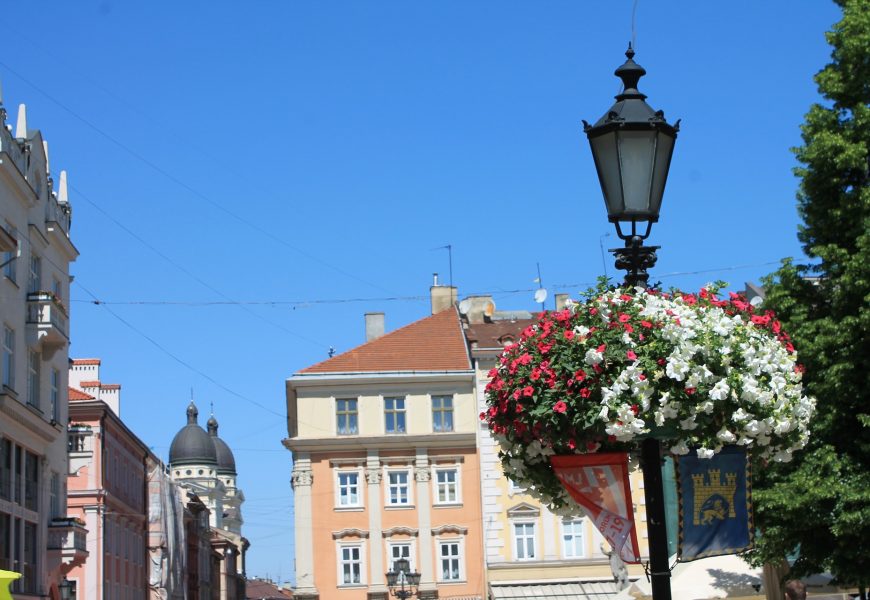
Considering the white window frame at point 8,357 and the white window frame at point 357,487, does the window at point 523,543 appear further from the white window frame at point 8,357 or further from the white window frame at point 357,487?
the white window frame at point 8,357

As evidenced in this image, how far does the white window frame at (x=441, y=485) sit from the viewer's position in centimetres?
5316

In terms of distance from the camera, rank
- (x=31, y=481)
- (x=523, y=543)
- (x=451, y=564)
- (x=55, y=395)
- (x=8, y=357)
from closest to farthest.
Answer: (x=8, y=357)
(x=31, y=481)
(x=55, y=395)
(x=523, y=543)
(x=451, y=564)

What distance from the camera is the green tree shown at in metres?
19.9

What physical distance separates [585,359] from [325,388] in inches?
1801

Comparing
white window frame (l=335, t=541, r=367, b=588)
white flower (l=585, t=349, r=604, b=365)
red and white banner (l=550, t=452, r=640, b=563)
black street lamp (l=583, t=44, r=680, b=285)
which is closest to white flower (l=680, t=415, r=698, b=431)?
red and white banner (l=550, t=452, r=640, b=563)

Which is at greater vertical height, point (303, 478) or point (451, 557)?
point (303, 478)

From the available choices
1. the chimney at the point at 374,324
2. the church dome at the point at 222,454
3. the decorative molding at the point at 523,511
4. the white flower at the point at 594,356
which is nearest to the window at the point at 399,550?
the decorative molding at the point at 523,511

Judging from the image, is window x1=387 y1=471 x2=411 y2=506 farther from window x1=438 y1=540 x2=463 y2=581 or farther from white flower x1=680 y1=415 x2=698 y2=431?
white flower x1=680 y1=415 x2=698 y2=431

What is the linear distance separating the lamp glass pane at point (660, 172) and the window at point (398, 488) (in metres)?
45.9

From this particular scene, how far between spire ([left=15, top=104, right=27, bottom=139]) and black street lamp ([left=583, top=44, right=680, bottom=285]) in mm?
29788

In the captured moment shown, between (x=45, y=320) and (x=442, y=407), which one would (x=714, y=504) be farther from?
(x=442, y=407)

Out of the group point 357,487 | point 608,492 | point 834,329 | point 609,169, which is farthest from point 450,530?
point 609,169

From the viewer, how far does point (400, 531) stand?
52.6 meters

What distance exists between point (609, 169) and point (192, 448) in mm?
149156
